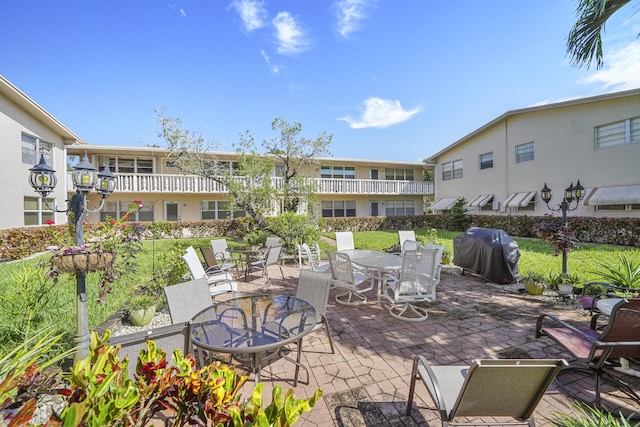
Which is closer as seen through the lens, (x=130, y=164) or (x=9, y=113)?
(x=9, y=113)

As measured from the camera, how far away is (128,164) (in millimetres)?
17750

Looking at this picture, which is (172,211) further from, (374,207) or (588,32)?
(588,32)

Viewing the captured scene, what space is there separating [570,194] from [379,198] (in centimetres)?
1650

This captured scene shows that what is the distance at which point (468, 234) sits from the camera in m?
7.62

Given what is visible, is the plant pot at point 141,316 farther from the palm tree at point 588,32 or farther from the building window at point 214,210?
the building window at point 214,210

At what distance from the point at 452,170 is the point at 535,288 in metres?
17.4

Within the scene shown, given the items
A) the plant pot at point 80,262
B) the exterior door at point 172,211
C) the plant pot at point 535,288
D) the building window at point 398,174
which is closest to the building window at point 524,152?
the building window at point 398,174

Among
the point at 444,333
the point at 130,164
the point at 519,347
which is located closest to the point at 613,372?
the point at 519,347

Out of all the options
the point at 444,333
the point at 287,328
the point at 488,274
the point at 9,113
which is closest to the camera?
the point at 287,328

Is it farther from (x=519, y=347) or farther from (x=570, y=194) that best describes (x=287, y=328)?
(x=570, y=194)

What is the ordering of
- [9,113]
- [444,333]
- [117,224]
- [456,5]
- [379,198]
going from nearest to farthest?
[444,333] < [117,224] < [456,5] < [9,113] < [379,198]

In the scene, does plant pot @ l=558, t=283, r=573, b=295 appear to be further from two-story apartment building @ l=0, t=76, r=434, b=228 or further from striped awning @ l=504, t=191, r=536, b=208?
striped awning @ l=504, t=191, r=536, b=208

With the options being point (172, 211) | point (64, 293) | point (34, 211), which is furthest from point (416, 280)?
point (172, 211)

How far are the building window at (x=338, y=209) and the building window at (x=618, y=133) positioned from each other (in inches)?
587
